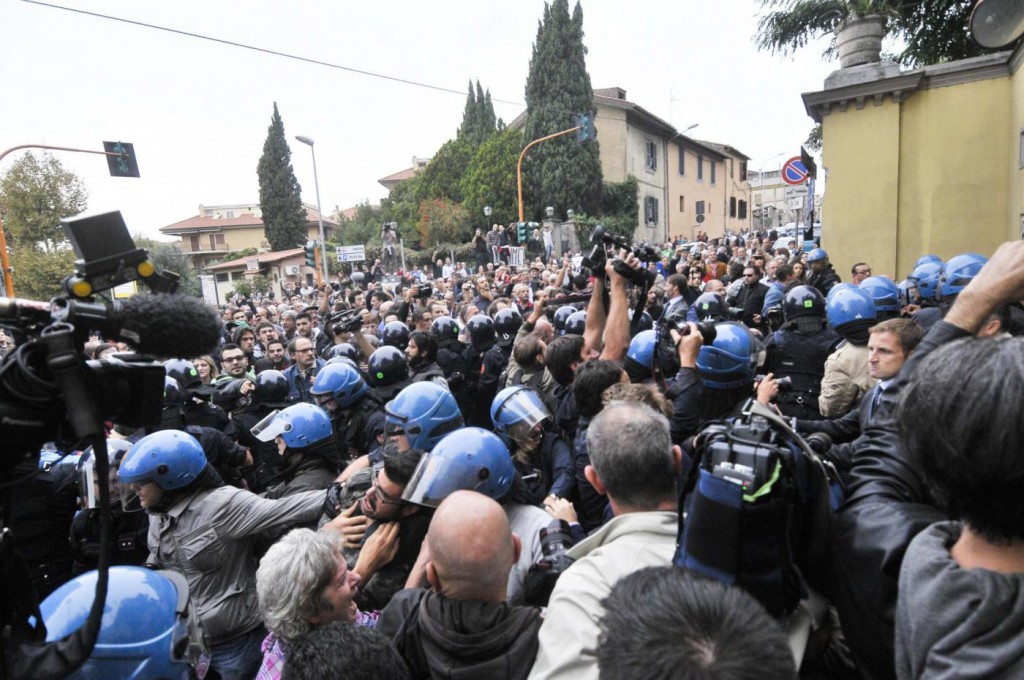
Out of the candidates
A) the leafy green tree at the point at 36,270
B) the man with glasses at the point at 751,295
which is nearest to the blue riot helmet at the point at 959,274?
the man with glasses at the point at 751,295

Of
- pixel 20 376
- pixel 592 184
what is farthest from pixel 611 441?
pixel 592 184

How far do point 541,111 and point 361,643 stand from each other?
37.8 meters

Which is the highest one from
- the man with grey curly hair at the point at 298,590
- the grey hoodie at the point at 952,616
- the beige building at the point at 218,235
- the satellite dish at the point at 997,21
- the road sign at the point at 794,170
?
the beige building at the point at 218,235

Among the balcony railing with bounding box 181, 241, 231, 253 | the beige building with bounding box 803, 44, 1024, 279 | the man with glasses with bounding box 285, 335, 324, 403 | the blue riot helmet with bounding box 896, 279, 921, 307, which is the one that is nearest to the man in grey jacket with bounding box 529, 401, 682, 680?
the man with glasses with bounding box 285, 335, 324, 403

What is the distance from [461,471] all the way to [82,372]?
5.14 feet

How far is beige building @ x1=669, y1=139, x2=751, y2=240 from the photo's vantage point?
151 feet

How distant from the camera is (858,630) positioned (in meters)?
1.43

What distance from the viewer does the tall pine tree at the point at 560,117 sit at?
1409 inches

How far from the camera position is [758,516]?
136cm

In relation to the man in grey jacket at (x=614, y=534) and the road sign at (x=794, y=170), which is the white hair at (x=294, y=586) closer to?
the man in grey jacket at (x=614, y=534)

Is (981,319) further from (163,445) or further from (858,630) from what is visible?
(163,445)

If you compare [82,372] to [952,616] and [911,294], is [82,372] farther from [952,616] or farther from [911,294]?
[911,294]

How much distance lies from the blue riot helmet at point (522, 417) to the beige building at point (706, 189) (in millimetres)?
42407

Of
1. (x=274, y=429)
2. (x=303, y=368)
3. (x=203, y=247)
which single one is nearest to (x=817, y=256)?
(x=303, y=368)
